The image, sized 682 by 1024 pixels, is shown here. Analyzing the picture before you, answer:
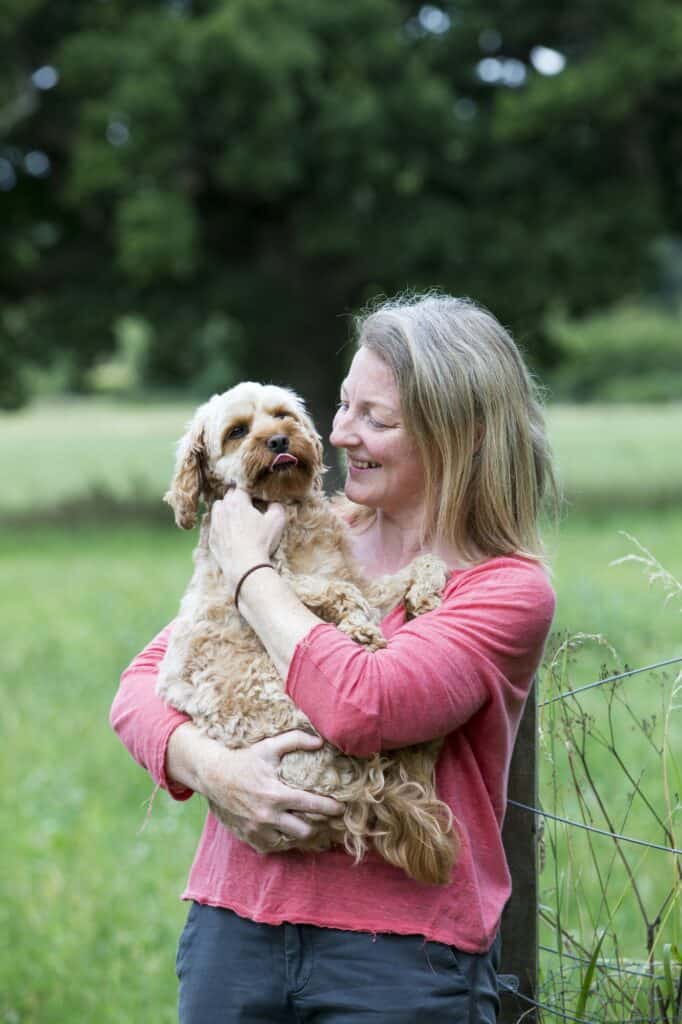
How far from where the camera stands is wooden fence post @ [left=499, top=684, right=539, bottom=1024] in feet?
10.1

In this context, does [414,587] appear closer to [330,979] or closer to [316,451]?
[316,451]

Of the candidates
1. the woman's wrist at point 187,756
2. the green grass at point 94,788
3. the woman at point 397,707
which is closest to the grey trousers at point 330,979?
the woman at point 397,707

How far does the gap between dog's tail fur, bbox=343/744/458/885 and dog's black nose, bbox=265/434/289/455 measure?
29.7 inches

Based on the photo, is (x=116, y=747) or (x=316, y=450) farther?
(x=116, y=747)

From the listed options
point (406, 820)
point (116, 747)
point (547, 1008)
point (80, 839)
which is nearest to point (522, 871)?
point (547, 1008)

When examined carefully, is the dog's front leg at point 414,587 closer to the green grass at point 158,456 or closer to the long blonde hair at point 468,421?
the long blonde hair at point 468,421

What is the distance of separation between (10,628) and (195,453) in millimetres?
9210

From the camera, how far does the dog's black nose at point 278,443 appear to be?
3039mm

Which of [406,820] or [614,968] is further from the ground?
[406,820]

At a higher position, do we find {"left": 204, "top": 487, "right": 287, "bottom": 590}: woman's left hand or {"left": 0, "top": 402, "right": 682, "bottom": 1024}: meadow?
{"left": 204, "top": 487, "right": 287, "bottom": 590}: woman's left hand

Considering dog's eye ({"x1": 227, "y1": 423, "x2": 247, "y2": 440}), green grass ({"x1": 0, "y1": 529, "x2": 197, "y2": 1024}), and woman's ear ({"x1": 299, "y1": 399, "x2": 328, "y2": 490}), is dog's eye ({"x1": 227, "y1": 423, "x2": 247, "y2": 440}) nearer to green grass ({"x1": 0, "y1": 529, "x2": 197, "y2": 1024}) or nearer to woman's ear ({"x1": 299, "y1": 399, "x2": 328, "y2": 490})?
woman's ear ({"x1": 299, "y1": 399, "x2": 328, "y2": 490})

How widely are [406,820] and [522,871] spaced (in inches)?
25.5

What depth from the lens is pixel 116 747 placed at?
27.4ft

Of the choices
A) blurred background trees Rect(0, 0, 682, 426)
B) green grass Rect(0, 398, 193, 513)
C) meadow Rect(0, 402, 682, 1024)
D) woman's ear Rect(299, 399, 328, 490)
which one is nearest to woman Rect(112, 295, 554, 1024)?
woman's ear Rect(299, 399, 328, 490)
